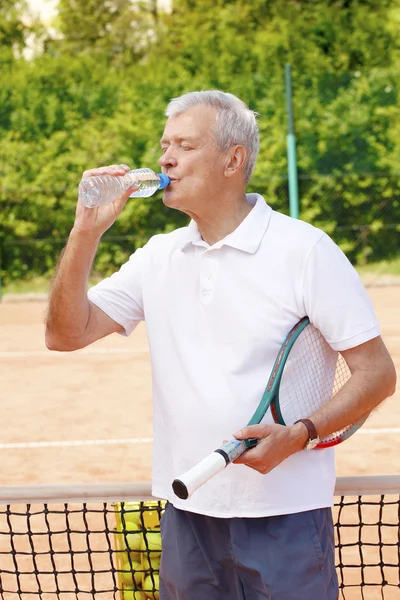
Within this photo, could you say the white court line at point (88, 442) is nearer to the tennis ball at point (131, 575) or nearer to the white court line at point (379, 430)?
the white court line at point (379, 430)

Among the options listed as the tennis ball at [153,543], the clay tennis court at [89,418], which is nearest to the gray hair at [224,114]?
the tennis ball at [153,543]

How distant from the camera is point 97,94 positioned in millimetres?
13117

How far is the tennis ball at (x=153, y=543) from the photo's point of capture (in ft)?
9.46

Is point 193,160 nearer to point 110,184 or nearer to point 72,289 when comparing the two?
point 110,184

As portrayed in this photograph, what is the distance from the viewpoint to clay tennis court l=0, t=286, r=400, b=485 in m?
5.04

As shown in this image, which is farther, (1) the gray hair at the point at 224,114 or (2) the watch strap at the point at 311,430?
(1) the gray hair at the point at 224,114

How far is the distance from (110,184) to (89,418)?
4.49 metres

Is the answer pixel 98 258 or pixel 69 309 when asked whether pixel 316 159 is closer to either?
pixel 98 258

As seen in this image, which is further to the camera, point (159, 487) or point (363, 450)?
point (363, 450)

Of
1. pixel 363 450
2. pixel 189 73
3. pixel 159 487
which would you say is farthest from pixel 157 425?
pixel 189 73

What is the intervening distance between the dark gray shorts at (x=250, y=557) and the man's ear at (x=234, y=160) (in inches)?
29.0

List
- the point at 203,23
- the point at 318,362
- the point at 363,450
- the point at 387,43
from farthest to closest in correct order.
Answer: the point at 203,23 → the point at 387,43 → the point at 363,450 → the point at 318,362

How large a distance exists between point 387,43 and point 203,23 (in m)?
7.99

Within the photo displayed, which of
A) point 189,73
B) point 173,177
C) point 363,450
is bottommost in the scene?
point 363,450
